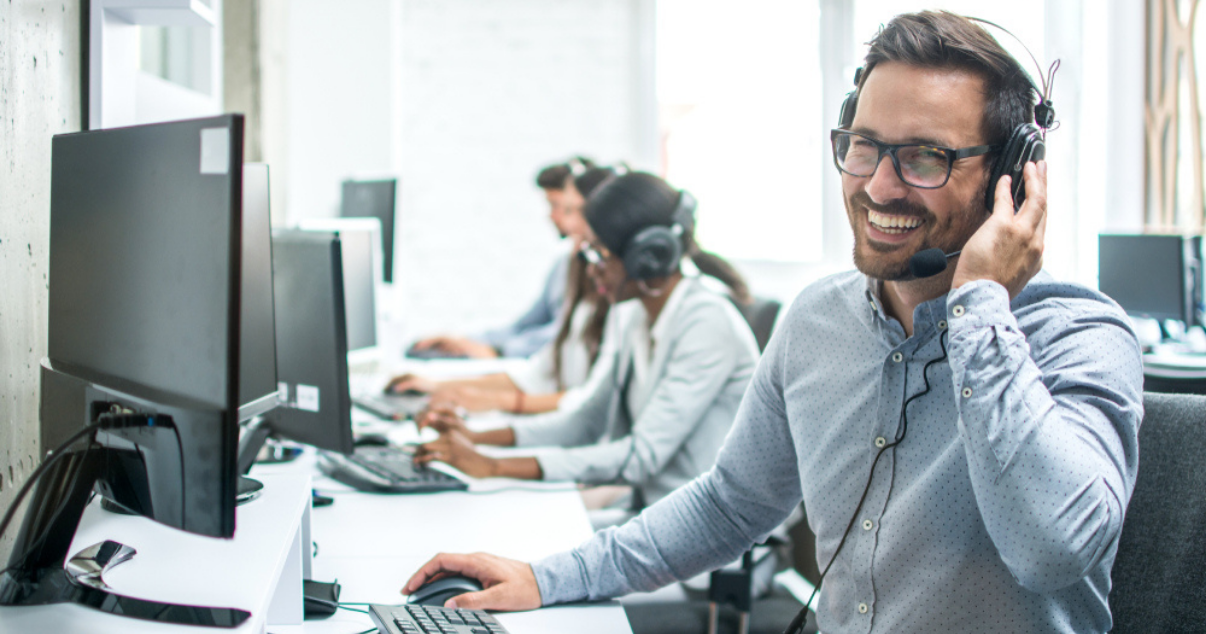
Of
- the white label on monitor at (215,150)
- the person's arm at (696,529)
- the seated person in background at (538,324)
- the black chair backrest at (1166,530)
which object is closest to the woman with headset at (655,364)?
the person's arm at (696,529)

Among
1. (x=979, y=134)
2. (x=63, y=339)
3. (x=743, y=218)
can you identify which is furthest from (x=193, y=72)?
(x=743, y=218)

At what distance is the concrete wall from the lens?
1023mm

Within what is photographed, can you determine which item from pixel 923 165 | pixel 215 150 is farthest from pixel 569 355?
pixel 215 150

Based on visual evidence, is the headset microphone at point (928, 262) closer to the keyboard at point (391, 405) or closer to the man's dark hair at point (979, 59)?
the man's dark hair at point (979, 59)

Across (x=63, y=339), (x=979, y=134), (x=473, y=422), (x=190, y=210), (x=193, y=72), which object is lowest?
(x=473, y=422)

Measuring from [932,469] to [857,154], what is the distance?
39 centimetres

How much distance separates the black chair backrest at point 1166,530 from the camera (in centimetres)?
92

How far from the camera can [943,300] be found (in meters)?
1.03

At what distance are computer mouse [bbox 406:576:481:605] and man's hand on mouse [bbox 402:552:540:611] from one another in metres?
0.01

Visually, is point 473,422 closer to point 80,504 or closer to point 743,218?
point 80,504

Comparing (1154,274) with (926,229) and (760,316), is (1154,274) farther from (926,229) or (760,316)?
(926,229)

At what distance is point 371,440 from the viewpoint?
6.17 feet

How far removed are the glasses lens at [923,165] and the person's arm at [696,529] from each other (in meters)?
0.29

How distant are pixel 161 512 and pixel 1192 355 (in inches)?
134
